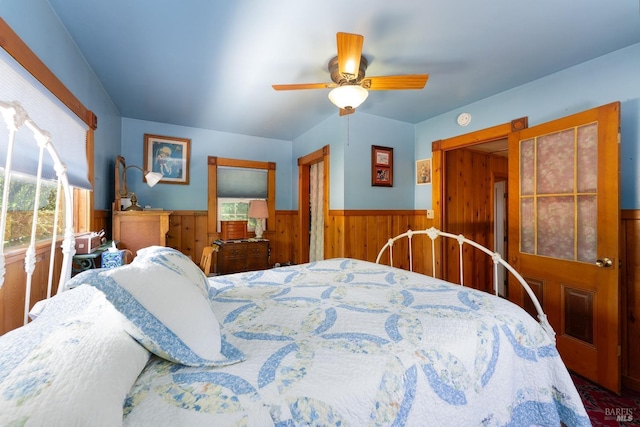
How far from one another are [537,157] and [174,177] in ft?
13.2

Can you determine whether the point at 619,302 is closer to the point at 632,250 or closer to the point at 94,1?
the point at 632,250

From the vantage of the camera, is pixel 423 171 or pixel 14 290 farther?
pixel 423 171

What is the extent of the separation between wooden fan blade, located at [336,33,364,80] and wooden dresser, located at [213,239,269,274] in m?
2.55

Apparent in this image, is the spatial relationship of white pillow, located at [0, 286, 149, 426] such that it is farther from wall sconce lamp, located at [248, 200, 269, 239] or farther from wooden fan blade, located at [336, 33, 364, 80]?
wall sconce lamp, located at [248, 200, 269, 239]

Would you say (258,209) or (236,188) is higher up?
(236,188)

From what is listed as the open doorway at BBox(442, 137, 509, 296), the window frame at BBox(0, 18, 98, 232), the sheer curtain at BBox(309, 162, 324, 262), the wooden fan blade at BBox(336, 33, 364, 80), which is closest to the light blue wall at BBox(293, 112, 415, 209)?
the open doorway at BBox(442, 137, 509, 296)

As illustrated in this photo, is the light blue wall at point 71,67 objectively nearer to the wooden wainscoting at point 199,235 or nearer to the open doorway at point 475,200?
the wooden wainscoting at point 199,235

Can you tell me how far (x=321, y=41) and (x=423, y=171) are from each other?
2.10 m

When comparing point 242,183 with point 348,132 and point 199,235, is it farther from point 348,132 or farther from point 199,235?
point 348,132

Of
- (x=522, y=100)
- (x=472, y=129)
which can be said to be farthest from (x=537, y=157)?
(x=472, y=129)

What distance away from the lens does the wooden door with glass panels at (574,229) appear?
171 centimetres

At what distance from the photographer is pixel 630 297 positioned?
179cm

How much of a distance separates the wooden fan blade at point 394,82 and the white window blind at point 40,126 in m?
1.86

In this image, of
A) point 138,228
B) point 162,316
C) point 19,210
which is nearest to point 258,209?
point 138,228
